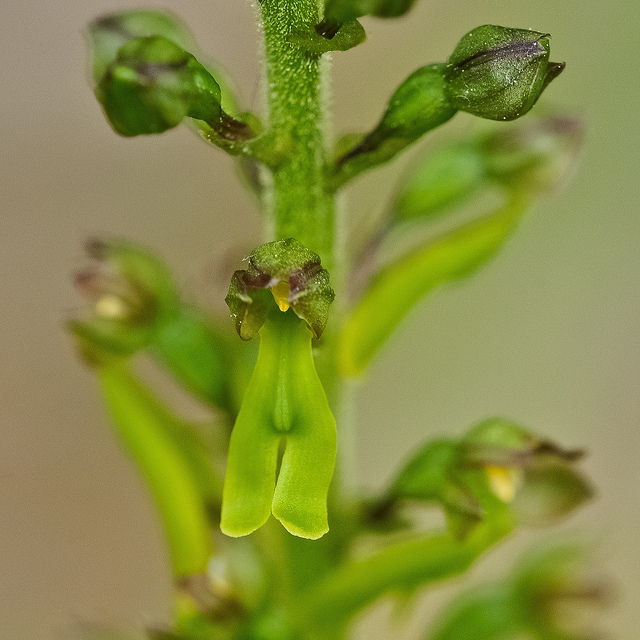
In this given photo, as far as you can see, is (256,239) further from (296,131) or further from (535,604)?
(296,131)

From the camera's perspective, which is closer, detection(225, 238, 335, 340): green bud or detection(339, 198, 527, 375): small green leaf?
detection(225, 238, 335, 340): green bud

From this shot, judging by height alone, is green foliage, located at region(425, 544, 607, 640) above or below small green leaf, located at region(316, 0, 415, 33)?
below

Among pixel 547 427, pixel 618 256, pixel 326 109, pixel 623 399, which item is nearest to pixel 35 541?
pixel 547 427

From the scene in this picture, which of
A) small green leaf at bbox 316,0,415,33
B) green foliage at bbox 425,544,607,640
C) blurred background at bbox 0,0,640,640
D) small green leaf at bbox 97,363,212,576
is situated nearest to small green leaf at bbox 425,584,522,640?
green foliage at bbox 425,544,607,640

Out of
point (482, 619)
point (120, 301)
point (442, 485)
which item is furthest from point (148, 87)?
point (482, 619)

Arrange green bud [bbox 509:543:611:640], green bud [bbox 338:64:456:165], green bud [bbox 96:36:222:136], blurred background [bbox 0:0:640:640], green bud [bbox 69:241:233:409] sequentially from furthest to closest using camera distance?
blurred background [bbox 0:0:640:640]
green bud [bbox 509:543:611:640]
green bud [bbox 69:241:233:409]
green bud [bbox 338:64:456:165]
green bud [bbox 96:36:222:136]

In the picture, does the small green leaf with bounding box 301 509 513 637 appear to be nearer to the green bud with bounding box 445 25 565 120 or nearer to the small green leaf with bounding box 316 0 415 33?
the green bud with bounding box 445 25 565 120

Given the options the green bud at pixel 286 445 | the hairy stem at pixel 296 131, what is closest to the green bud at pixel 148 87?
the hairy stem at pixel 296 131

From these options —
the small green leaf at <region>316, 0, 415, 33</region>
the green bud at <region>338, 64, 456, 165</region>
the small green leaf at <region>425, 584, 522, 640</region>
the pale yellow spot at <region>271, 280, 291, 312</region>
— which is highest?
the small green leaf at <region>316, 0, 415, 33</region>

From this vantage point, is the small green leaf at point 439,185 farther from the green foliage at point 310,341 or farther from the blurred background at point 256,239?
the blurred background at point 256,239
